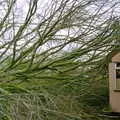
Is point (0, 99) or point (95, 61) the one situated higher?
point (95, 61)

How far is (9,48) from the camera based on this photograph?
243 inches

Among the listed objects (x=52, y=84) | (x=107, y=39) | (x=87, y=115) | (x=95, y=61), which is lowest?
(x=87, y=115)

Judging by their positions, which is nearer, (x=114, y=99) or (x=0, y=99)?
(x=0, y=99)

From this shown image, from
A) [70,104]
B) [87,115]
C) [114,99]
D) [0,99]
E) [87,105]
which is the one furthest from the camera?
[114,99]

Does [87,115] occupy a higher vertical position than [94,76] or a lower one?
lower

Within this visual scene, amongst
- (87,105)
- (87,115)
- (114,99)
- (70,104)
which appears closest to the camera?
(70,104)

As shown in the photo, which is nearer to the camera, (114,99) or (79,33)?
(79,33)

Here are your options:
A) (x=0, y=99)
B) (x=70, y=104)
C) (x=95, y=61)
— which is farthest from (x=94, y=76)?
(x=0, y=99)

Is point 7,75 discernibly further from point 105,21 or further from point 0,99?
point 105,21

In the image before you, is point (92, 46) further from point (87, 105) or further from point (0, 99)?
point (0, 99)

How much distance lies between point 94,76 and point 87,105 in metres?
0.59

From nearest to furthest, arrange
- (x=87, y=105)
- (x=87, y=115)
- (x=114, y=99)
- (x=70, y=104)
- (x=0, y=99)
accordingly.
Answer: (x=0, y=99)
(x=70, y=104)
(x=87, y=115)
(x=87, y=105)
(x=114, y=99)

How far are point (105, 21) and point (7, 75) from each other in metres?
2.26

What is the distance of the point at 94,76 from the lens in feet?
21.7
